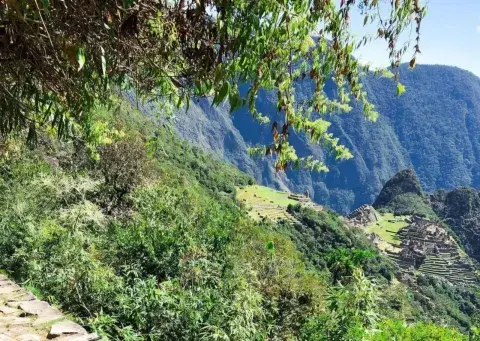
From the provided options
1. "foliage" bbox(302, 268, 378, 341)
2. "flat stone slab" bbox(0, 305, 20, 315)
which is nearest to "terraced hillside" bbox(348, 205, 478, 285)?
"foliage" bbox(302, 268, 378, 341)

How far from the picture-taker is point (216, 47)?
2332mm

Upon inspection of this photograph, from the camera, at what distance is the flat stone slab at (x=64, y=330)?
3.39 m

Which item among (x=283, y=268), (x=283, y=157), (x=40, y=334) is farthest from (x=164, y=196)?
(x=283, y=157)

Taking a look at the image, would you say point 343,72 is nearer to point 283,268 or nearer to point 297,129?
point 297,129

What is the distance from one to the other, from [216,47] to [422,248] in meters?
77.0

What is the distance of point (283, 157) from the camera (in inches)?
95.9

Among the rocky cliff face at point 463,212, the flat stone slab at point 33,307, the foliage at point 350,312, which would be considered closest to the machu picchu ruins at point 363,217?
the rocky cliff face at point 463,212

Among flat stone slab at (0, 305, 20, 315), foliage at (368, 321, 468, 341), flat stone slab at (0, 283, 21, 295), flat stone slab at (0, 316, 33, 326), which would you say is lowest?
flat stone slab at (0, 316, 33, 326)

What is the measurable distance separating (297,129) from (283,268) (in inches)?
405

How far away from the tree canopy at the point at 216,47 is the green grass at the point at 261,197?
61.0 m

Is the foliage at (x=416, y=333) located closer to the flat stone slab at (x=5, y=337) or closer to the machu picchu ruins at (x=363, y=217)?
the flat stone slab at (x=5, y=337)

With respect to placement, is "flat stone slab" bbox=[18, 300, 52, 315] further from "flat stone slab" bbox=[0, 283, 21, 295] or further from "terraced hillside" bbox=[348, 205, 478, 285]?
"terraced hillside" bbox=[348, 205, 478, 285]

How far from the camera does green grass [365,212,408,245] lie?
80231 millimetres

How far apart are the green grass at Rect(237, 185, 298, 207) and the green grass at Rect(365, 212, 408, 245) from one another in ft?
56.0
